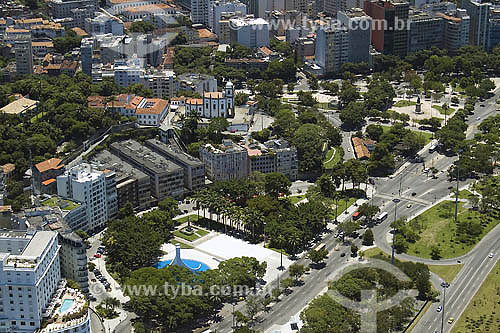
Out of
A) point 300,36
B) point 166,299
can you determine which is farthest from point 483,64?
point 166,299

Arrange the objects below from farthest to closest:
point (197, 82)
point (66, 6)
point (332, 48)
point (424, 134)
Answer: point (66, 6)
point (332, 48)
point (197, 82)
point (424, 134)

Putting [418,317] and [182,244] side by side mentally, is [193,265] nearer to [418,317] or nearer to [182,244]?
[182,244]

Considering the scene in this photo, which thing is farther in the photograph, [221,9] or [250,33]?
[221,9]

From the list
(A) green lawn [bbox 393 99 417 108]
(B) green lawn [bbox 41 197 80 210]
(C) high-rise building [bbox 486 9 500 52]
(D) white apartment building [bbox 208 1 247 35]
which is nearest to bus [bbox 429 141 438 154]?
(A) green lawn [bbox 393 99 417 108]

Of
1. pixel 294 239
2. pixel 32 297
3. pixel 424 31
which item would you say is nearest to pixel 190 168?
pixel 294 239

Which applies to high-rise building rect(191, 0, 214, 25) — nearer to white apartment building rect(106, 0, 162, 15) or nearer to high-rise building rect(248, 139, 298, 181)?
white apartment building rect(106, 0, 162, 15)

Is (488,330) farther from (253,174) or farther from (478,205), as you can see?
(253,174)
